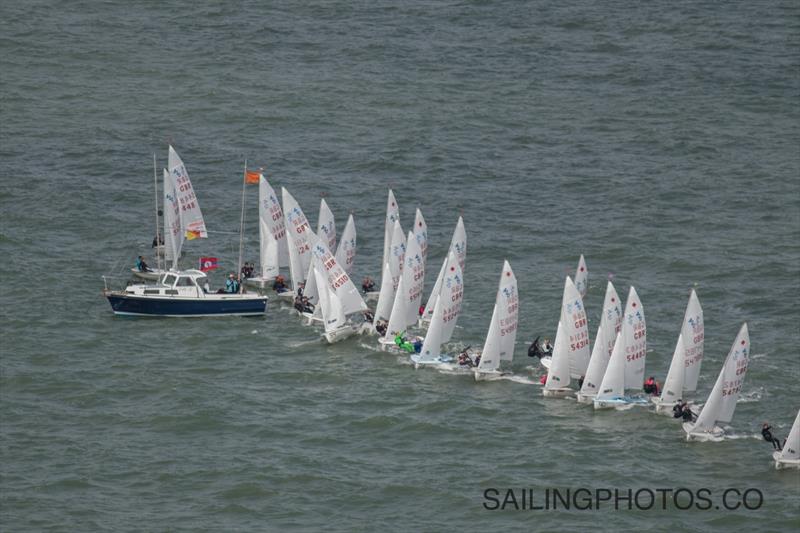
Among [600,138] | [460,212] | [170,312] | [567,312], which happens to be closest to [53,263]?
[170,312]

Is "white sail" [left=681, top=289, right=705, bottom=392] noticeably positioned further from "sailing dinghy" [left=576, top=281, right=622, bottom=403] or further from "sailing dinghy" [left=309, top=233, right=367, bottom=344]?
"sailing dinghy" [left=309, top=233, right=367, bottom=344]

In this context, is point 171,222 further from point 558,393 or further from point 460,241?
point 558,393

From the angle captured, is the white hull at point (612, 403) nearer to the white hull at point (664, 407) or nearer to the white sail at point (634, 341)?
the white sail at point (634, 341)

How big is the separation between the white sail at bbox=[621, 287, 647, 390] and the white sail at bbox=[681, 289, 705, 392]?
224 centimetres

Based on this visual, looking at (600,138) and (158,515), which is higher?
(600,138)

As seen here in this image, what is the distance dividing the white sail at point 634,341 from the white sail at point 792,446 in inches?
401

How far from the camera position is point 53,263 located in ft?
326

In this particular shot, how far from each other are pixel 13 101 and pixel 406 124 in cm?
3313

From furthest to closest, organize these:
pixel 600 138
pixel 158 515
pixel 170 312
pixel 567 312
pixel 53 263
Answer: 1. pixel 600 138
2. pixel 53 263
3. pixel 170 312
4. pixel 567 312
5. pixel 158 515

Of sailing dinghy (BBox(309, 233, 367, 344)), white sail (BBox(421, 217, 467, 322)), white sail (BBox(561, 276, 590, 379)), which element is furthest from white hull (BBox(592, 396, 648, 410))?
sailing dinghy (BBox(309, 233, 367, 344))

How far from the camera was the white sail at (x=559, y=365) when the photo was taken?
8081 centimetres

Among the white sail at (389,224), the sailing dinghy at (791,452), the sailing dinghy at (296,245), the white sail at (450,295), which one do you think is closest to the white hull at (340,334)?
the white sail at (389,224)

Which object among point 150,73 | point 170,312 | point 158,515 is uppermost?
point 150,73

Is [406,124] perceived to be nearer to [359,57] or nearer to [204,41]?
[359,57]
